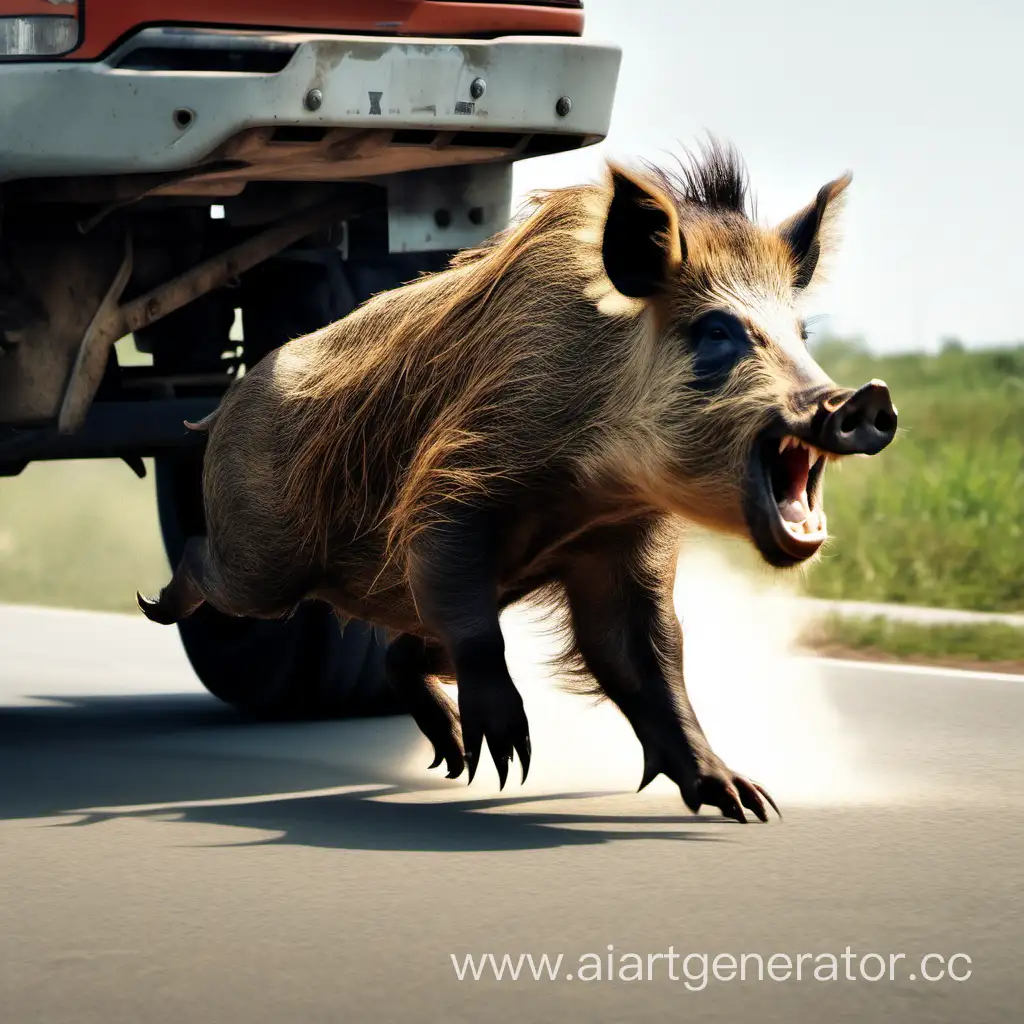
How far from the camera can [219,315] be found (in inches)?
313

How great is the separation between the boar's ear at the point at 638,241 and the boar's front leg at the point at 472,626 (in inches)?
27.9

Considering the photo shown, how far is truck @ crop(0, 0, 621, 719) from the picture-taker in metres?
6.61

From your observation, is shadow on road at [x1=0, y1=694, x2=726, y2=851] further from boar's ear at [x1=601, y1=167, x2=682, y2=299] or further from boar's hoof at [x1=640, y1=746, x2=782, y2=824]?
boar's ear at [x1=601, y1=167, x2=682, y2=299]

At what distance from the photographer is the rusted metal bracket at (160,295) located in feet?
23.1

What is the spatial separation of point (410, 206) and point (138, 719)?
7.49ft

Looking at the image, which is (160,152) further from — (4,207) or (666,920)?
(666,920)

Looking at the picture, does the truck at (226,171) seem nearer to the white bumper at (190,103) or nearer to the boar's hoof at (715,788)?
the white bumper at (190,103)

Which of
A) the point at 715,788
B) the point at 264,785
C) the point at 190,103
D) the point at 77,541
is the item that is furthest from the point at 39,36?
the point at 77,541

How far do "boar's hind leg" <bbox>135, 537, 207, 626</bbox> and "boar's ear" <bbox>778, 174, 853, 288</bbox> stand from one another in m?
2.11

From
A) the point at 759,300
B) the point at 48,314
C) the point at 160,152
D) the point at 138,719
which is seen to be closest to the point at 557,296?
the point at 759,300

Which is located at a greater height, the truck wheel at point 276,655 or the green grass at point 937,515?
the truck wheel at point 276,655

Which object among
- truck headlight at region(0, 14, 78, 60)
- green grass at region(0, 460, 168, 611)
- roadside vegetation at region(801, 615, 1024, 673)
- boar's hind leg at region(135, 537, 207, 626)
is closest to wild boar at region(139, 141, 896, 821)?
boar's hind leg at region(135, 537, 207, 626)

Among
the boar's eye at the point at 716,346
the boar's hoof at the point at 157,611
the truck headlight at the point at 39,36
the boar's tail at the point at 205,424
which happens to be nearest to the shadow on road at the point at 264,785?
the boar's hoof at the point at 157,611

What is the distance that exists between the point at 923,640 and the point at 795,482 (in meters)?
5.15
